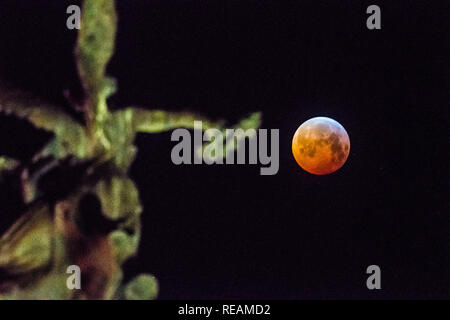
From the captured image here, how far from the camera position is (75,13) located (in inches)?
141

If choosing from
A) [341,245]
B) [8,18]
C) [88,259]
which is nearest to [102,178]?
[88,259]

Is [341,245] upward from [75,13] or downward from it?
downward

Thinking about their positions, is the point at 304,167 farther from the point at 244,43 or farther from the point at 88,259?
the point at 88,259

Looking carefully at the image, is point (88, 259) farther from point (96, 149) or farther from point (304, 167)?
point (304, 167)

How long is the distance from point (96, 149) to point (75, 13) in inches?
28.4

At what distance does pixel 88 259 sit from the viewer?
3688 mm

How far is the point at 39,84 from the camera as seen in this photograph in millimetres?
3588

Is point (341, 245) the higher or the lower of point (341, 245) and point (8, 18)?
the lower

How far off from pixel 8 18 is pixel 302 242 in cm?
195
